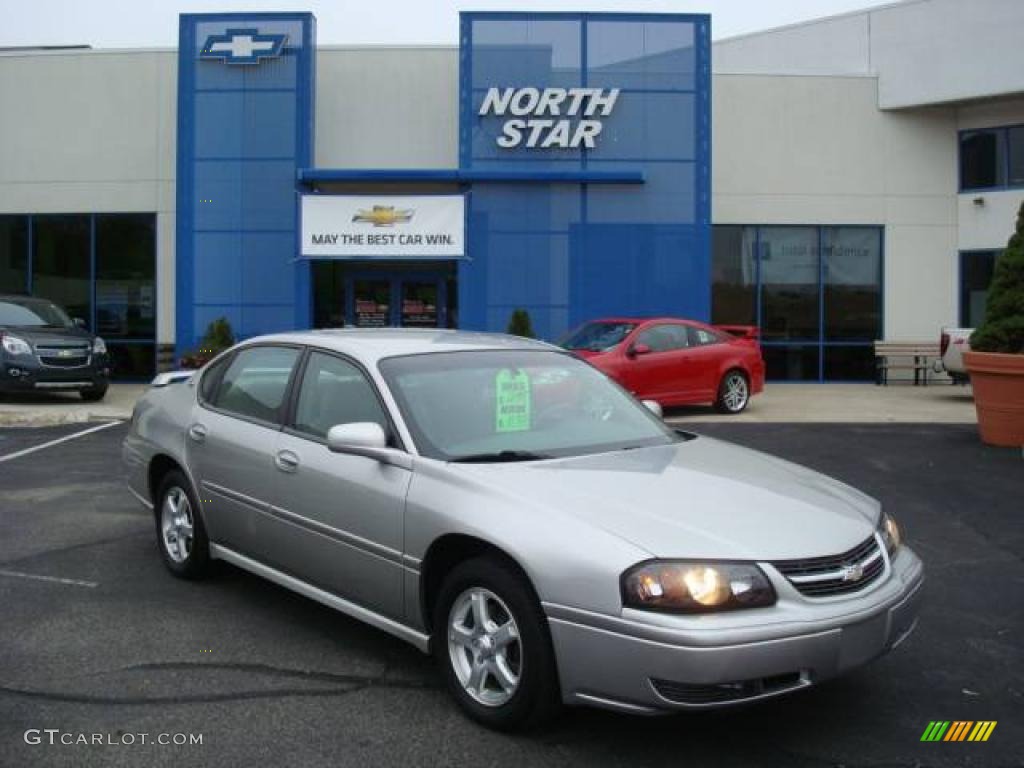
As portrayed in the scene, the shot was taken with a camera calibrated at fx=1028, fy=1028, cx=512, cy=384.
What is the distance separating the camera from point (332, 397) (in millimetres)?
4809

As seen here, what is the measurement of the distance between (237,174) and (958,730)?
16.8 meters

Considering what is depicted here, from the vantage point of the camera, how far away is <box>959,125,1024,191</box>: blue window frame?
1986 centimetres

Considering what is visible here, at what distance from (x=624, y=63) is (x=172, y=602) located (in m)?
15.4

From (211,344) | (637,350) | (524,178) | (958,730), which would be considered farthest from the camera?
(524,178)

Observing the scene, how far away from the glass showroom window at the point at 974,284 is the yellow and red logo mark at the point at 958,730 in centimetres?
1825

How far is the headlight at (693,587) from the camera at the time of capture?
3.31 metres

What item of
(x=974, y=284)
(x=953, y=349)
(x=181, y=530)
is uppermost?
(x=974, y=284)

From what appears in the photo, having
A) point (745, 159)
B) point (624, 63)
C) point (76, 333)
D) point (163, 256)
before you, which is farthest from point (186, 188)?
point (745, 159)

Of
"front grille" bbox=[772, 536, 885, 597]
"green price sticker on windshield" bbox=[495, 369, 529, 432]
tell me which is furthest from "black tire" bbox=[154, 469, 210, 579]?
"front grille" bbox=[772, 536, 885, 597]

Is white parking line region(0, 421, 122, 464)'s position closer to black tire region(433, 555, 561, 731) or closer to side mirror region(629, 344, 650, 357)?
side mirror region(629, 344, 650, 357)

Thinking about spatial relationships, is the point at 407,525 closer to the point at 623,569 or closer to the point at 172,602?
the point at 623,569

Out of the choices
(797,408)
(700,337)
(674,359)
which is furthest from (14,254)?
(797,408)

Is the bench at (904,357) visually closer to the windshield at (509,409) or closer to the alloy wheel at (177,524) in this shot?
the windshield at (509,409)

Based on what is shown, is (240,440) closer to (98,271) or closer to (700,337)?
(700,337)
